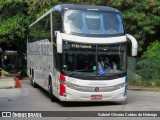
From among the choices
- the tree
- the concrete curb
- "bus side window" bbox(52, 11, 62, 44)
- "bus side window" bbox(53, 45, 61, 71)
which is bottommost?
the concrete curb

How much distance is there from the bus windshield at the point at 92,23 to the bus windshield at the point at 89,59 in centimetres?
61

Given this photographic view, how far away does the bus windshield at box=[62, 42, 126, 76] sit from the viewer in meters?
16.1

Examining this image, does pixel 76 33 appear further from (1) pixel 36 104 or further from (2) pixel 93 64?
(1) pixel 36 104

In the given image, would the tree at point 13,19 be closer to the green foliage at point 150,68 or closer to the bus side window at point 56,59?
the green foliage at point 150,68

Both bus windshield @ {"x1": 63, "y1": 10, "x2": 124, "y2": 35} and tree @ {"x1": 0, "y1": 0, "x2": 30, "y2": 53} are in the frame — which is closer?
bus windshield @ {"x1": 63, "y1": 10, "x2": 124, "y2": 35}

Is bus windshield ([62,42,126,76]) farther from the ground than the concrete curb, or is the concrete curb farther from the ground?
bus windshield ([62,42,126,76])

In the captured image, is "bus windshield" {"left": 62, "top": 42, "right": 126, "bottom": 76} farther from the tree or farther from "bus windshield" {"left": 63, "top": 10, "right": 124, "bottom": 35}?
the tree

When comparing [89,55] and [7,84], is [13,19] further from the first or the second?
[89,55]

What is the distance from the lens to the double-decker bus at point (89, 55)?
52.3 ft

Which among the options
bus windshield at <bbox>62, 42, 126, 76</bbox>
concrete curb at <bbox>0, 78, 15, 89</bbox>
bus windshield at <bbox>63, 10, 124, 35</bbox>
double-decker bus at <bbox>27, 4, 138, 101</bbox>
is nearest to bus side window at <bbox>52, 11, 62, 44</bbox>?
double-decker bus at <bbox>27, 4, 138, 101</bbox>

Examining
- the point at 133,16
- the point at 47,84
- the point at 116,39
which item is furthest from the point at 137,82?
the point at 116,39

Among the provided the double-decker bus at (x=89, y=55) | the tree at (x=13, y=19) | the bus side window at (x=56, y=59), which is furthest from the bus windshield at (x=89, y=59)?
the tree at (x=13, y=19)

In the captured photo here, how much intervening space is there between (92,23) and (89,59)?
1459mm

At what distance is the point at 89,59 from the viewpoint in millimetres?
16219
